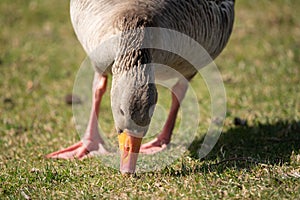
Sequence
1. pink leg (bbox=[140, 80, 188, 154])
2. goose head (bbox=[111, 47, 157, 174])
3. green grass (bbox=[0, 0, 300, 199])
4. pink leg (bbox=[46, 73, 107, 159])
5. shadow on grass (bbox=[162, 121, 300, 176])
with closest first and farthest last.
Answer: goose head (bbox=[111, 47, 157, 174])
green grass (bbox=[0, 0, 300, 199])
shadow on grass (bbox=[162, 121, 300, 176])
pink leg (bbox=[46, 73, 107, 159])
pink leg (bbox=[140, 80, 188, 154])

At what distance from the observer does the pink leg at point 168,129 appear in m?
6.20

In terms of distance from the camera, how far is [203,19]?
5.54m

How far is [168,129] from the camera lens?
6426mm

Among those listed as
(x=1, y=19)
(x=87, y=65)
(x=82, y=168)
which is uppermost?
(x=1, y=19)

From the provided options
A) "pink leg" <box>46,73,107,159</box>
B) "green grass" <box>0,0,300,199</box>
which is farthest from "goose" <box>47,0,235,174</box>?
"green grass" <box>0,0,300,199</box>

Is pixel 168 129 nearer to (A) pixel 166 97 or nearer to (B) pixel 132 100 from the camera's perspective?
(A) pixel 166 97

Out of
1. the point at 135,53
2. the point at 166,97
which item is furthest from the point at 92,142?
the point at 166,97

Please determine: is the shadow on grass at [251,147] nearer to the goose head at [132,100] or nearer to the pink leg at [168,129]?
the pink leg at [168,129]

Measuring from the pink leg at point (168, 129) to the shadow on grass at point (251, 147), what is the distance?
0.38 metres

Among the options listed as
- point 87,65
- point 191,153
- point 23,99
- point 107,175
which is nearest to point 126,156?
point 107,175

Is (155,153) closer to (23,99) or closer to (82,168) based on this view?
(82,168)

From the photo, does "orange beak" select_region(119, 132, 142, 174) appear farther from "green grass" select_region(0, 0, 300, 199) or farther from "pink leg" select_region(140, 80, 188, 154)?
"pink leg" select_region(140, 80, 188, 154)

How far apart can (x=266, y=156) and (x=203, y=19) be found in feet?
5.48

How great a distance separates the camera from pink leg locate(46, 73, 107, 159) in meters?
5.99
